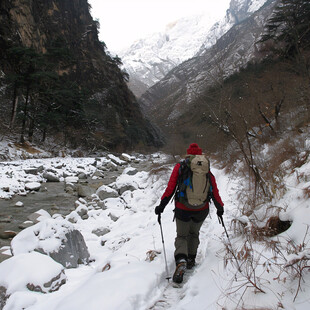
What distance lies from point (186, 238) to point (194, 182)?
2.65ft

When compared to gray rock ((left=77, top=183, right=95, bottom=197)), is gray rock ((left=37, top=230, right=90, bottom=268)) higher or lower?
lower

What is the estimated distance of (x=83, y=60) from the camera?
34688mm

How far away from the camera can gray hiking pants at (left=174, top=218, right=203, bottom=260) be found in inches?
108

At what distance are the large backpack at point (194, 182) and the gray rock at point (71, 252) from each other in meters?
2.07

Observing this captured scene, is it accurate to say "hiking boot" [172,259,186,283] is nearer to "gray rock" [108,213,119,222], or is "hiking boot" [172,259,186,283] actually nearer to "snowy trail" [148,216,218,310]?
"snowy trail" [148,216,218,310]

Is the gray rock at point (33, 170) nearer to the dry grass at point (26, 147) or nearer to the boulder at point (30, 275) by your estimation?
the dry grass at point (26, 147)

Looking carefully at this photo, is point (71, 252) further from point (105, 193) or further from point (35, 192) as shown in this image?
point (35, 192)

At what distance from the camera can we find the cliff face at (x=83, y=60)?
2291 centimetres

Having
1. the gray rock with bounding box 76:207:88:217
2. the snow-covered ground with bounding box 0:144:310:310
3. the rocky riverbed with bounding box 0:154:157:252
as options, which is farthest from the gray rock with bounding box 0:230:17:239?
the gray rock with bounding box 76:207:88:217

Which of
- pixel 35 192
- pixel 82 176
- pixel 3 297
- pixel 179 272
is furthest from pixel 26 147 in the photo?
pixel 179 272

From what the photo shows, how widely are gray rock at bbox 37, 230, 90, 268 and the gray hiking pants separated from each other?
175cm

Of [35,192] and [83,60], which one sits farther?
[83,60]

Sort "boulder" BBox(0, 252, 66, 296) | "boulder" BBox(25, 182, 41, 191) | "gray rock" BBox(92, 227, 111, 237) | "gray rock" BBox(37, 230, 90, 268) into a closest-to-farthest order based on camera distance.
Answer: "boulder" BBox(0, 252, 66, 296) → "gray rock" BBox(37, 230, 90, 268) → "gray rock" BBox(92, 227, 111, 237) → "boulder" BBox(25, 182, 41, 191)

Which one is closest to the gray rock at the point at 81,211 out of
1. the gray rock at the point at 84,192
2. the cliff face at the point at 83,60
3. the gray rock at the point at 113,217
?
the gray rock at the point at 113,217
